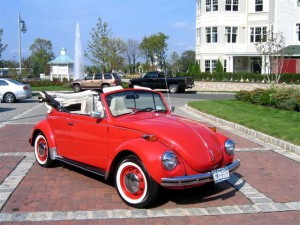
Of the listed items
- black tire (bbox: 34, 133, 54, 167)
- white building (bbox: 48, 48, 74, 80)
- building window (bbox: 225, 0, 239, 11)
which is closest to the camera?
black tire (bbox: 34, 133, 54, 167)

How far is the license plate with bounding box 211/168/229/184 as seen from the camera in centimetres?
516

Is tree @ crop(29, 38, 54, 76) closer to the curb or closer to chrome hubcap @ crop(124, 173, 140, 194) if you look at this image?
the curb

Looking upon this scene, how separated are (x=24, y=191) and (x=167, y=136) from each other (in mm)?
2415

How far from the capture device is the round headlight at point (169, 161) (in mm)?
4938

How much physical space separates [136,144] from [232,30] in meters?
40.3

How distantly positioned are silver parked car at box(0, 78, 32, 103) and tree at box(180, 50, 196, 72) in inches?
1716

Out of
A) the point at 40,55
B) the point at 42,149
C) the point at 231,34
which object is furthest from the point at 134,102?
the point at 40,55

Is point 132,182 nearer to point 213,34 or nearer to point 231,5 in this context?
point 213,34

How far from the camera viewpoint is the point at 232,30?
4322cm

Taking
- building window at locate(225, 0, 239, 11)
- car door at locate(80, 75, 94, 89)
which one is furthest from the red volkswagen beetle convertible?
building window at locate(225, 0, 239, 11)

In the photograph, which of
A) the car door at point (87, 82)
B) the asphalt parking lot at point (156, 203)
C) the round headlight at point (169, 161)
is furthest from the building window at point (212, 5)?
the round headlight at point (169, 161)

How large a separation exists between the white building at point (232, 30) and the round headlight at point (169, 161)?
38.1m

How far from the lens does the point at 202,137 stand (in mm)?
5477

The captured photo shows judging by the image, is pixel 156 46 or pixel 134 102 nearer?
pixel 134 102
